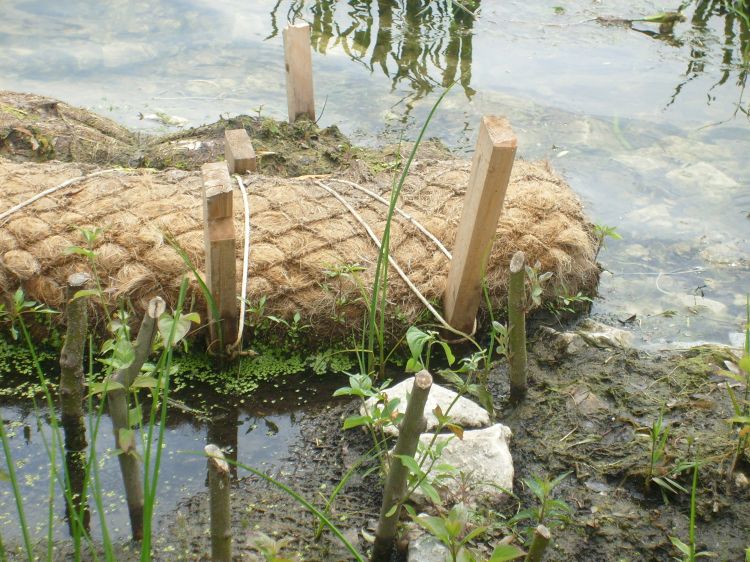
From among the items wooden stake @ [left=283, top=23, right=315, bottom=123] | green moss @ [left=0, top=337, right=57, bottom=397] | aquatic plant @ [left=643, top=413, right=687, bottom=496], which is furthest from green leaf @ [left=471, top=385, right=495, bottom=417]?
wooden stake @ [left=283, top=23, right=315, bottom=123]

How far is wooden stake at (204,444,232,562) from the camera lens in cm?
199

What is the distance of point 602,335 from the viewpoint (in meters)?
3.90

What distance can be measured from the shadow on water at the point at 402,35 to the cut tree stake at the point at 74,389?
463cm

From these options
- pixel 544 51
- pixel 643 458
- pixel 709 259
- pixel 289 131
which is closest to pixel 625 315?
pixel 709 259

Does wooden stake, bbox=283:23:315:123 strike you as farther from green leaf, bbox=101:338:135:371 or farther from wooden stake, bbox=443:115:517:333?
green leaf, bbox=101:338:135:371

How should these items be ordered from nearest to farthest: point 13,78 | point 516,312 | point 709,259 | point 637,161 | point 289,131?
1. point 516,312
2. point 709,259
3. point 289,131
4. point 637,161
5. point 13,78

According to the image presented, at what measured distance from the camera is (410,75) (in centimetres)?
734

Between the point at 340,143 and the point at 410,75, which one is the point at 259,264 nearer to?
the point at 340,143

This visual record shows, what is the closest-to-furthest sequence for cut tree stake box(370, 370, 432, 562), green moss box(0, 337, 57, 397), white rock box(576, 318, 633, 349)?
cut tree stake box(370, 370, 432, 562)
green moss box(0, 337, 57, 397)
white rock box(576, 318, 633, 349)

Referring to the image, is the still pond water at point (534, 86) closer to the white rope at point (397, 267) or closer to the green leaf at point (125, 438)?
the white rope at point (397, 267)

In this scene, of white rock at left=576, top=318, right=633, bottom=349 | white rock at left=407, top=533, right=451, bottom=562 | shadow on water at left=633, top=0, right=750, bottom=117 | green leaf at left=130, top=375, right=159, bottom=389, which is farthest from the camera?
shadow on water at left=633, top=0, right=750, bottom=117

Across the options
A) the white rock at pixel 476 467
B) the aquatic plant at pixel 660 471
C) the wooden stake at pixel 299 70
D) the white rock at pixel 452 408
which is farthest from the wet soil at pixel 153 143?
the aquatic plant at pixel 660 471

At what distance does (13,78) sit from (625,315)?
560 cm

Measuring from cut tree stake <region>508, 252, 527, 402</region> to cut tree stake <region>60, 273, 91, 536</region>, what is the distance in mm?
1436
